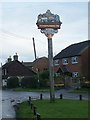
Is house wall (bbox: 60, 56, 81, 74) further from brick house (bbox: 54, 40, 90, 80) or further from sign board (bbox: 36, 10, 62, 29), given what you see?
sign board (bbox: 36, 10, 62, 29)

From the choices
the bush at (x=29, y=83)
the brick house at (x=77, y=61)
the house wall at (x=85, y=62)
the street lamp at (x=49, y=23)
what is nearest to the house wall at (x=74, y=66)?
the brick house at (x=77, y=61)

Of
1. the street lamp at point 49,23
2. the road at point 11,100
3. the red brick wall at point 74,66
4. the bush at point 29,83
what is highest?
the street lamp at point 49,23

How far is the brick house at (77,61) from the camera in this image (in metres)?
62.5

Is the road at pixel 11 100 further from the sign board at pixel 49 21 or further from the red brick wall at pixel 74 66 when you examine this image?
the red brick wall at pixel 74 66

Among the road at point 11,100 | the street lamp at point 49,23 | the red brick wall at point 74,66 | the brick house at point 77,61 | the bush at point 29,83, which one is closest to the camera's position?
the road at point 11,100

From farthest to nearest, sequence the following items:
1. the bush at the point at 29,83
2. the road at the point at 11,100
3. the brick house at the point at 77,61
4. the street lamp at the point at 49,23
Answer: the brick house at the point at 77,61, the bush at the point at 29,83, the street lamp at the point at 49,23, the road at the point at 11,100

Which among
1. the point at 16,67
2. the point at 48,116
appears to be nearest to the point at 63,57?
the point at 16,67

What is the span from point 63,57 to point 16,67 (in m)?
16.5

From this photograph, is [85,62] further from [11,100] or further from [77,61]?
[11,100]

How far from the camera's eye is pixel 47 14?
31.0m

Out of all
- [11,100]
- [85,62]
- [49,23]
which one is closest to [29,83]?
[85,62]

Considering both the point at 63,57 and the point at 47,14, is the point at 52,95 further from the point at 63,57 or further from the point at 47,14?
the point at 63,57

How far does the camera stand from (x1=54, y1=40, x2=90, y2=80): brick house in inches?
2462

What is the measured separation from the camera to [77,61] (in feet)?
208
